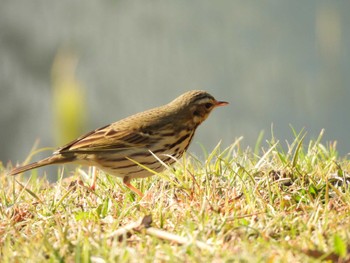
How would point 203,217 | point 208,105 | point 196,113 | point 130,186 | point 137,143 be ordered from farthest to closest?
point 208,105 < point 196,113 < point 137,143 < point 130,186 < point 203,217

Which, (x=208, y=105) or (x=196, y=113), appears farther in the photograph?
(x=208, y=105)

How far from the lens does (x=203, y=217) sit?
4.41 meters

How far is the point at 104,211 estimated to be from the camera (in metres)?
5.12

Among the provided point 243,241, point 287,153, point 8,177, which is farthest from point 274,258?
point 8,177

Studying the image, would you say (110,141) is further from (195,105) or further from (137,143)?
(195,105)

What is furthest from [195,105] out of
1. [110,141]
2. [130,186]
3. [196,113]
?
[130,186]

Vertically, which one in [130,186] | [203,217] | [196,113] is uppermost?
[196,113]

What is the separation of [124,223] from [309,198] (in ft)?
4.08

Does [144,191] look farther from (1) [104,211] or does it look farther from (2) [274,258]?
(2) [274,258]

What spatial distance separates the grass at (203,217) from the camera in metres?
3.93

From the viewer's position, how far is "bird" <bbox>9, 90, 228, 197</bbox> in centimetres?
602

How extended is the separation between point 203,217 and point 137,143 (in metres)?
1.92

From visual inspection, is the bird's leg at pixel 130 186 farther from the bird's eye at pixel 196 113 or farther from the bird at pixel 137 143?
the bird's eye at pixel 196 113

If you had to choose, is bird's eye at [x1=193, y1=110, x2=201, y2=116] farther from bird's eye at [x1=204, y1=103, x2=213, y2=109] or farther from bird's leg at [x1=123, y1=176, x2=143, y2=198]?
bird's leg at [x1=123, y1=176, x2=143, y2=198]
